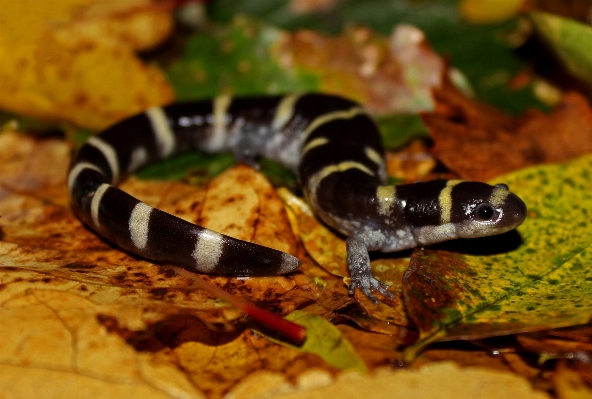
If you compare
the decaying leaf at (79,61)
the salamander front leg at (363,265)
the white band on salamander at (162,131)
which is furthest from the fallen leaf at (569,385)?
the decaying leaf at (79,61)

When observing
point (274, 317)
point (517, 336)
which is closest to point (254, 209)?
point (274, 317)

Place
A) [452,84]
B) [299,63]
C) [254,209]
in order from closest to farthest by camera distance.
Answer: [254,209]
[452,84]
[299,63]

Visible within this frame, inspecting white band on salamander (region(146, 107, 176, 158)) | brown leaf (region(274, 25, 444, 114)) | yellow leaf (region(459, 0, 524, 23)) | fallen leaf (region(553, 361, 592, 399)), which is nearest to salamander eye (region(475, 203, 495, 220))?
fallen leaf (region(553, 361, 592, 399))

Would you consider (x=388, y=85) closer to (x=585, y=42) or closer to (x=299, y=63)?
(x=299, y=63)

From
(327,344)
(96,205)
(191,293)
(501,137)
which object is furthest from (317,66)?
(327,344)

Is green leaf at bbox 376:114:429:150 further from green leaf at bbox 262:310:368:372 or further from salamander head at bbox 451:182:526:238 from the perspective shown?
green leaf at bbox 262:310:368:372

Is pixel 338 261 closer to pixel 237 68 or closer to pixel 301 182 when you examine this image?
pixel 301 182
